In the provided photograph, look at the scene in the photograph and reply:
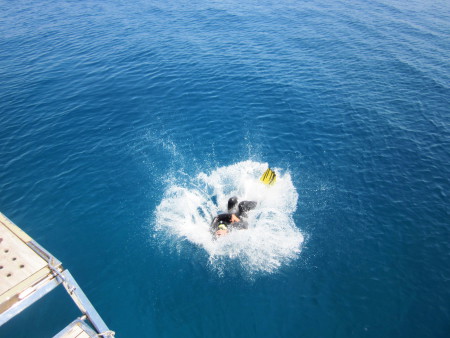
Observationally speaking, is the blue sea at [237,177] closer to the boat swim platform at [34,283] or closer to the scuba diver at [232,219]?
the scuba diver at [232,219]

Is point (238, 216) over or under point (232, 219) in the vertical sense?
under

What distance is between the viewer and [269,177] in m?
22.0

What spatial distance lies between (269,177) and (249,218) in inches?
143

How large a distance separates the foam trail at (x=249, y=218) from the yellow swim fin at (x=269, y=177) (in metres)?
0.57

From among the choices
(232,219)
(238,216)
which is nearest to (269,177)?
(238,216)

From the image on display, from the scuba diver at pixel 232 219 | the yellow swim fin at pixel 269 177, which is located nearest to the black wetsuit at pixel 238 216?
the scuba diver at pixel 232 219

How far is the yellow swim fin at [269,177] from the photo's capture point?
2198cm

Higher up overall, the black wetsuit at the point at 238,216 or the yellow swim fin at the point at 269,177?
the yellow swim fin at the point at 269,177

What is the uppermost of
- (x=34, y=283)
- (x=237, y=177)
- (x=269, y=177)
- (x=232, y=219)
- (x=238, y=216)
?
(x=34, y=283)

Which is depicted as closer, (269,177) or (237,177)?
(269,177)

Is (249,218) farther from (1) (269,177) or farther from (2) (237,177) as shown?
(2) (237,177)

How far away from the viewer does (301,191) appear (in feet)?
72.0

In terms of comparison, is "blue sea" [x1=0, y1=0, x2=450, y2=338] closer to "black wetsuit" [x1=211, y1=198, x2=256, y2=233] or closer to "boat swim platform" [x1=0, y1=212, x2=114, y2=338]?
"black wetsuit" [x1=211, y1=198, x2=256, y2=233]

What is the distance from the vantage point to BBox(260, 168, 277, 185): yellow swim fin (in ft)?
72.1
